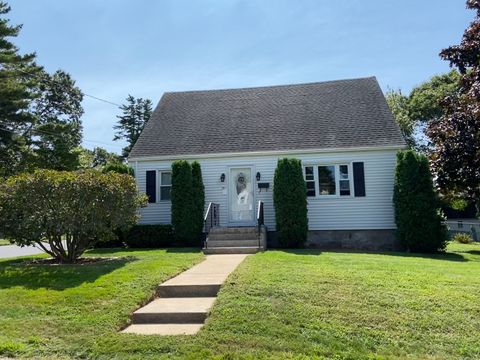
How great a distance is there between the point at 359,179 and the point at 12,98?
2499 cm

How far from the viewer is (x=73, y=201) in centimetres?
959

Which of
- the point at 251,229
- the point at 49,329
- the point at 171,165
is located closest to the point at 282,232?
the point at 251,229

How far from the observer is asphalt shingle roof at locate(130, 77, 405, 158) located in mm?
15992

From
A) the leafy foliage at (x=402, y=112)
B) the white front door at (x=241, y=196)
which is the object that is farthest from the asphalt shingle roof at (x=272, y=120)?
the leafy foliage at (x=402, y=112)

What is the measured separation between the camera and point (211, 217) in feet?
50.6

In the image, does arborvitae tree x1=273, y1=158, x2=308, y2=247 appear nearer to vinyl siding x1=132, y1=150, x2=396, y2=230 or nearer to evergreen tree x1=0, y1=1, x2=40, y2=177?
vinyl siding x1=132, y1=150, x2=396, y2=230

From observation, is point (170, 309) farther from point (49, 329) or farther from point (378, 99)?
point (378, 99)

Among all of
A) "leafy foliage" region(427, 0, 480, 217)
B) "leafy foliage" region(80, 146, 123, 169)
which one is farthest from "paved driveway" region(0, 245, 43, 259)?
"leafy foliage" region(80, 146, 123, 169)

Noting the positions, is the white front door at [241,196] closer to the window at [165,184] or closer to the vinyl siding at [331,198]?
the vinyl siding at [331,198]

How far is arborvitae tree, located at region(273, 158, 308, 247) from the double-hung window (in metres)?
1.33

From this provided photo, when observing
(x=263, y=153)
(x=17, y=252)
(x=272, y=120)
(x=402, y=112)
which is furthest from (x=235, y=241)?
(x=402, y=112)

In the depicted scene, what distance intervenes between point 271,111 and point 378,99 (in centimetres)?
458

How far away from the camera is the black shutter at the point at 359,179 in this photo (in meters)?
15.2

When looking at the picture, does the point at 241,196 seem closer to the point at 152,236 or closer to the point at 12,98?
the point at 152,236
